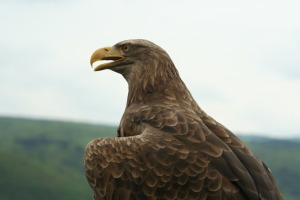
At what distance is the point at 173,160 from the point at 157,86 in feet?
6.56

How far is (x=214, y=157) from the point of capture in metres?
6.83

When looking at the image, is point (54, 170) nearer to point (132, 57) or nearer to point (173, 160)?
point (132, 57)

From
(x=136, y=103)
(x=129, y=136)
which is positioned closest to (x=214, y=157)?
(x=129, y=136)

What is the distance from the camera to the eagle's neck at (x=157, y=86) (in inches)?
329

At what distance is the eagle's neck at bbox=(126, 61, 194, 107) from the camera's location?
8.35m

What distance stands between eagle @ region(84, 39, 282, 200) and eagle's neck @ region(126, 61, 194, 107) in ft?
0.40

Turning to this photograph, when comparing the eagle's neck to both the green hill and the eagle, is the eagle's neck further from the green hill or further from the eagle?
the green hill

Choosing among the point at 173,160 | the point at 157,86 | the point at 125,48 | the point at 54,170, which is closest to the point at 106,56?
the point at 125,48

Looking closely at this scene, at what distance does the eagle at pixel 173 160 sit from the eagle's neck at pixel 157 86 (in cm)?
12

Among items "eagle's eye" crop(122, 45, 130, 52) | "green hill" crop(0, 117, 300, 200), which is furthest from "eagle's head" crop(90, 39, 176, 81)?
"green hill" crop(0, 117, 300, 200)

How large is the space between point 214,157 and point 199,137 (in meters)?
0.39

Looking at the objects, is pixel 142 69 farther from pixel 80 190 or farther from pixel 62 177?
pixel 62 177

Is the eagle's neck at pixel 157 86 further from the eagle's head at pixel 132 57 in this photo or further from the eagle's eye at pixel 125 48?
the eagle's eye at pixel 125 48

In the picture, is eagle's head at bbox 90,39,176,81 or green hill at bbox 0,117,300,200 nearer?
eagle's head at bbox 90,39,176,81
